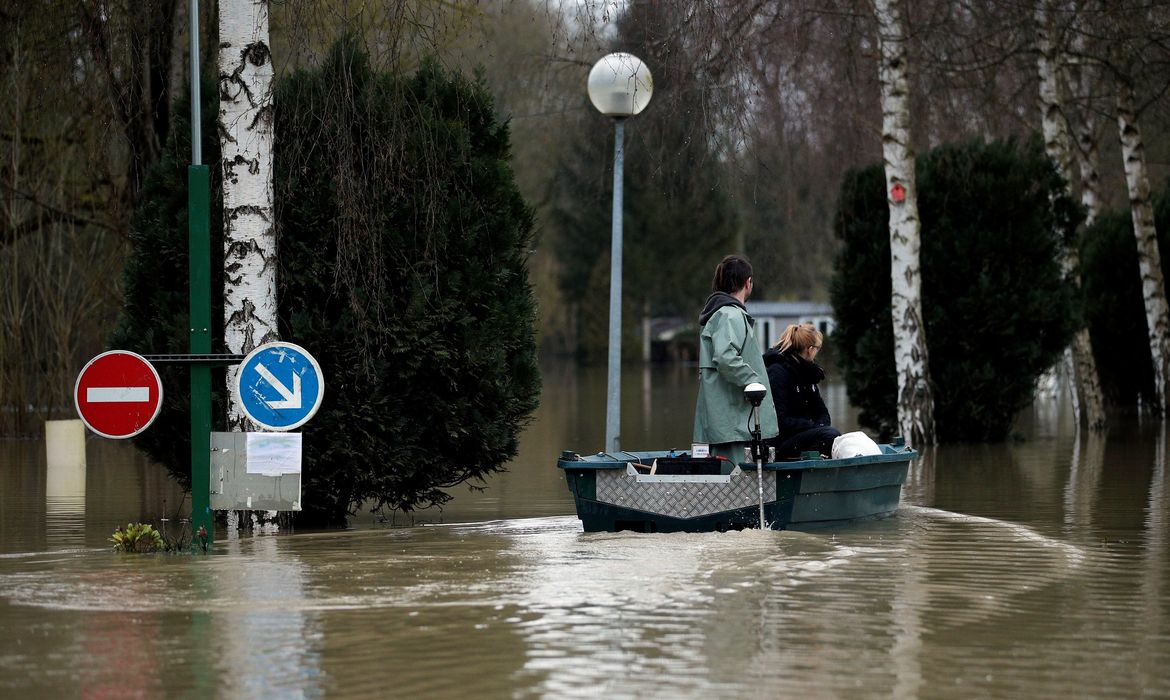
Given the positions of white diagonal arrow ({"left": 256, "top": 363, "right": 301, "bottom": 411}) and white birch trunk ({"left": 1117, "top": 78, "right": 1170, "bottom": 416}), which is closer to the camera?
white diagonal arrow ({"left": 256, "top": 363, "right": 301, "bottom": 411})

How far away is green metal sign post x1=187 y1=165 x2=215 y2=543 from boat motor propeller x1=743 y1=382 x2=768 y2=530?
11.4 feet

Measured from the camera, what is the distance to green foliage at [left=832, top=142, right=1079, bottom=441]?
71.3ft

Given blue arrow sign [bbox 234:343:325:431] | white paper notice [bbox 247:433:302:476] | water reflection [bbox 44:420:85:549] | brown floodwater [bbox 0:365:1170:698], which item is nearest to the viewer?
brown floodwater [bbox 0:365:1170:698]

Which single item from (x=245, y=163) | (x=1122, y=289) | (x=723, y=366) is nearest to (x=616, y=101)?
(x=723, y=366)

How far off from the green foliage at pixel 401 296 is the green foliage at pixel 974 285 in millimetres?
10407

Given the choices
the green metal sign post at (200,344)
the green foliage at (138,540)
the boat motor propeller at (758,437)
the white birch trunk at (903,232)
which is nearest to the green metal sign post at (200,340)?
the green metal sign post at (200,344)

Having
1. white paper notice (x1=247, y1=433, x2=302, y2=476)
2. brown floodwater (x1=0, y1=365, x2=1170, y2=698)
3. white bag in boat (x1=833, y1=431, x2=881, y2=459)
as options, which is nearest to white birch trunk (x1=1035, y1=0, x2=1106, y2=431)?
brown floodwater (x1=0, y1=365, x2=1170, y2=698)

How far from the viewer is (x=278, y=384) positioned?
1011 centimetres

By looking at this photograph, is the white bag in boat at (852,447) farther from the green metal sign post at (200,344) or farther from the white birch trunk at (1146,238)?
the white birch trunk at (1146,238)

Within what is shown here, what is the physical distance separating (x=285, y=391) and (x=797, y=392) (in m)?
4.15

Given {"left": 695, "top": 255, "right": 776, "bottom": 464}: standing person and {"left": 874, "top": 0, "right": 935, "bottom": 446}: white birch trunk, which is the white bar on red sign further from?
{"left": 874, "top": 0, "right": 935, "bottom": 446}: white birch trunk

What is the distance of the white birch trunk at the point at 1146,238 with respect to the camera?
26609 millimetres

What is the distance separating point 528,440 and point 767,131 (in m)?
9.93

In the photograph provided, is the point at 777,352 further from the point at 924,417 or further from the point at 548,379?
the point at 548,379
